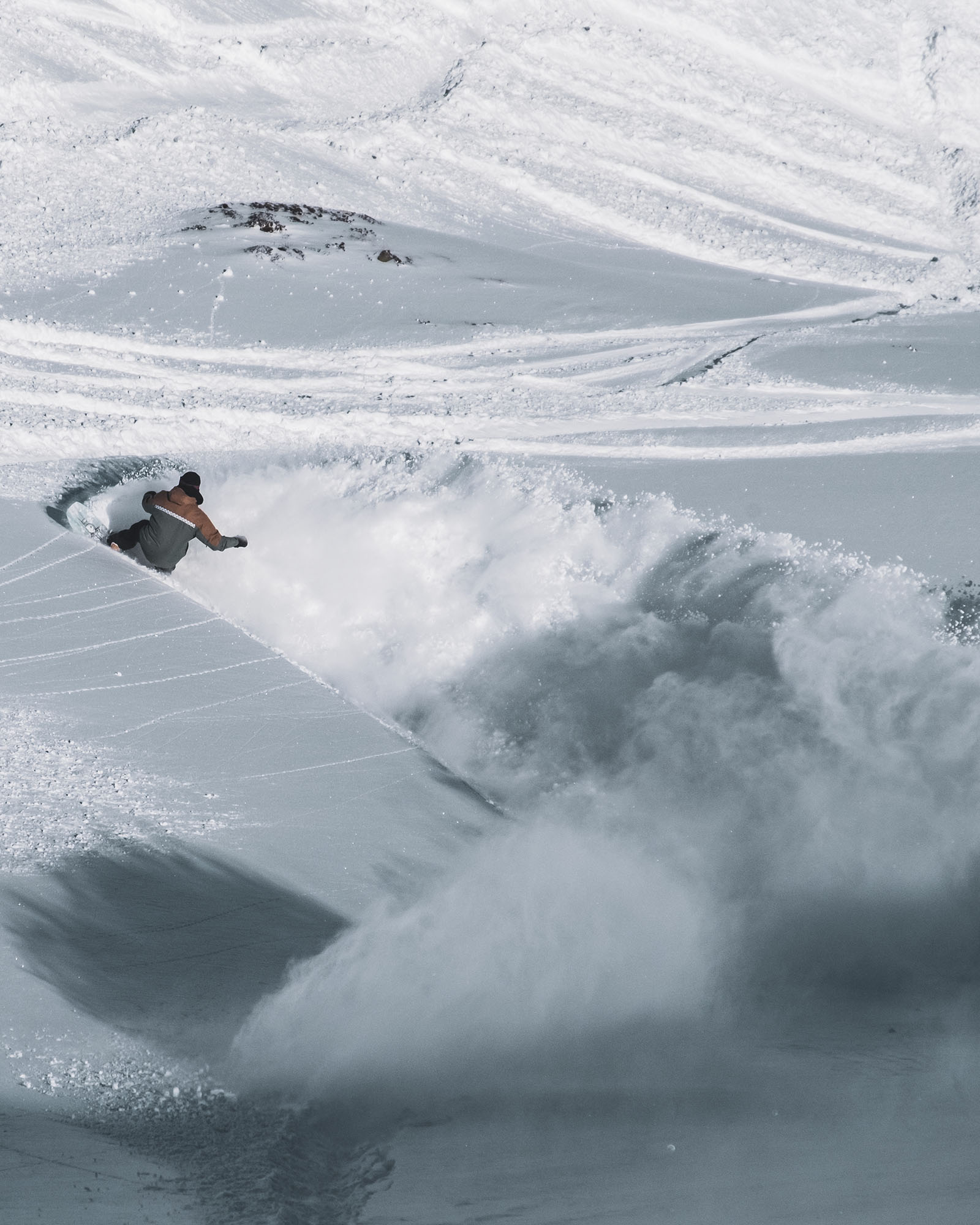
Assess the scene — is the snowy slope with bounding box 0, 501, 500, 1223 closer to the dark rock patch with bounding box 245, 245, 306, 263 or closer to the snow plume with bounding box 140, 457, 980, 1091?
the snow plume with bounding box 140, 457, 980, 1091

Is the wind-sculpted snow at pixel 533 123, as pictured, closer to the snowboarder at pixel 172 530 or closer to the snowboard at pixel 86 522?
the snowboard at pixel 86 522

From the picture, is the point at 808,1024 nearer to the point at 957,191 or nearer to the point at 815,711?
the point at 815,711

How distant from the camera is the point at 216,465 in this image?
7.92 meters

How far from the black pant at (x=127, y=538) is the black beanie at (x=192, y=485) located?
33 cm

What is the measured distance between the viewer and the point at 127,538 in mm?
6848

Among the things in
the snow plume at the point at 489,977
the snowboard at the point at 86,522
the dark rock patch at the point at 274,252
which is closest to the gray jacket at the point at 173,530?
the snowboard at the point at 86,522

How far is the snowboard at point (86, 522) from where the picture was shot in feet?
22.8

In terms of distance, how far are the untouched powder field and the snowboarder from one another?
181 millimetres

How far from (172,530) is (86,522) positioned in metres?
0.78

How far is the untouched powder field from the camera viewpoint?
421 cm

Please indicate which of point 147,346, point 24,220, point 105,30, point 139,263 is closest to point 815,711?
point 147,346

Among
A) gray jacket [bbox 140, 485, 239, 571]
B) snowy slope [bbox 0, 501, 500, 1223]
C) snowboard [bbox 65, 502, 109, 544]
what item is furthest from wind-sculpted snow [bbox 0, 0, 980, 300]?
snowy slope [bbox 0, 501, 500, 1223]

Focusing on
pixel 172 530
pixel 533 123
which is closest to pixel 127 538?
pixel 172 530

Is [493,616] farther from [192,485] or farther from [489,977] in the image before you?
[489,977]
